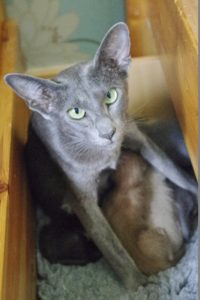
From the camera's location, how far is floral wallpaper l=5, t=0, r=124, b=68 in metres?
1.87

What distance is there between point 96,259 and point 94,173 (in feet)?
0.83

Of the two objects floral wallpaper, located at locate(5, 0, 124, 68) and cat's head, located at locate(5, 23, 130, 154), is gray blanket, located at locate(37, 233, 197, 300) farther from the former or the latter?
floral wallpaper, located at locate(5, 0, 124, 68)

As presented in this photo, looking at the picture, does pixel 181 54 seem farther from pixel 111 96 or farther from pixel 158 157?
pixel 158 157

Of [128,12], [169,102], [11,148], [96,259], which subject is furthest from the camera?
[128,12]

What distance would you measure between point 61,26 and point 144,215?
2.70ft

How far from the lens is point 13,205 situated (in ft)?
4.08

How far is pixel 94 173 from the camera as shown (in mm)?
1315

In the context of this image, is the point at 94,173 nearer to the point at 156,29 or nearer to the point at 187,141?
the point at 187,141

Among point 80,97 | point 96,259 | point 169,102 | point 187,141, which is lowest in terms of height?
point 96,259

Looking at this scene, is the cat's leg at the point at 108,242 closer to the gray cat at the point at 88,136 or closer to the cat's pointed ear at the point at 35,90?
the gray cat at the point at 88,136

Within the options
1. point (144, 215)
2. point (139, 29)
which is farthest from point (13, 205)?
point (139, 29)

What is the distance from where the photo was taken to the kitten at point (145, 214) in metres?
1.38

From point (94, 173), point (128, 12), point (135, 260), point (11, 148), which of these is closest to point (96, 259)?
point (135, 260)

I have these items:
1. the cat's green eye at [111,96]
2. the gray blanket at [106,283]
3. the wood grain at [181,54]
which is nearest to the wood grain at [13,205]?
the gray blanket at [106,283]
